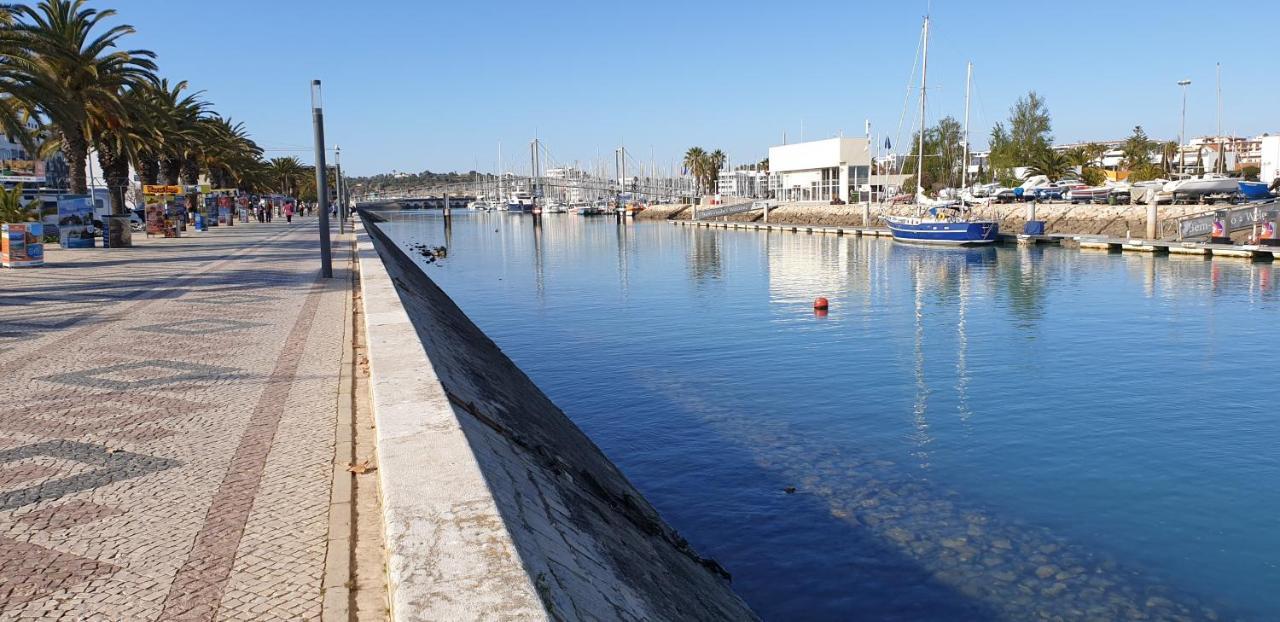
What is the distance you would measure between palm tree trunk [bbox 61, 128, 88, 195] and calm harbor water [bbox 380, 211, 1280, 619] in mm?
16198

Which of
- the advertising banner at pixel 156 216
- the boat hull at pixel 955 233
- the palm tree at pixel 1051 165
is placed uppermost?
the palm tree at pixel 1051 165

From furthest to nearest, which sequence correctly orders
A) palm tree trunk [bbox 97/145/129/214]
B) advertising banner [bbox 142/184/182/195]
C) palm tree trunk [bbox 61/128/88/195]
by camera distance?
advertising banner [bbox 142/184/182/195] < palm tree trunk [bbox 97/145/129/214] < palm tree trunk [bbox 61/128/88/195]

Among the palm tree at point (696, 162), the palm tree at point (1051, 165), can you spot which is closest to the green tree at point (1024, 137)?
the palm tree at point (1051, 165)

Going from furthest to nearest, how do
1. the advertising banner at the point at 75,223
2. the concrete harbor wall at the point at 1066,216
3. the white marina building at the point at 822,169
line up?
the white marina building at the point at 822,169
the concrete harbor wall at the point at 1066,216
the advertising banner at the point at 75,223

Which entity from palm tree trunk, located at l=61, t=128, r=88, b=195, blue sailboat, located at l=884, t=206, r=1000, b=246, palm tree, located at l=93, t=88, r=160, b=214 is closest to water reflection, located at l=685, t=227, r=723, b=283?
blue sailboat, located at l=884, t=206, r=1000, b=246

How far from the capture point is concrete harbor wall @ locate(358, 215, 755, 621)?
4082mm

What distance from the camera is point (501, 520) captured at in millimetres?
4707

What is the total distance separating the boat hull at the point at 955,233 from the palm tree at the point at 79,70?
4201cm

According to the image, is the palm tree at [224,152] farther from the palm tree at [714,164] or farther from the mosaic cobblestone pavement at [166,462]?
the palm tree at [714,164]

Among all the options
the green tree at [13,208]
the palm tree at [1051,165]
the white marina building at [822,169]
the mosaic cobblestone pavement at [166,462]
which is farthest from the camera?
the white marina building at [822,169]

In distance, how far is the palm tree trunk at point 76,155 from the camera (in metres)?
33.5

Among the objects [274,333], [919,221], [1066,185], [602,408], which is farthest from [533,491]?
[1066,185]

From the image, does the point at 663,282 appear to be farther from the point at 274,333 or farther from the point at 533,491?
the point at 533,491

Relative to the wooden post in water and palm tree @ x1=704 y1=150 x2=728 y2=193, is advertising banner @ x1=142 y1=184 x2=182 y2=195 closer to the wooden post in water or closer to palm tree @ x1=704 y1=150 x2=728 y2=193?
the wooden post in water
